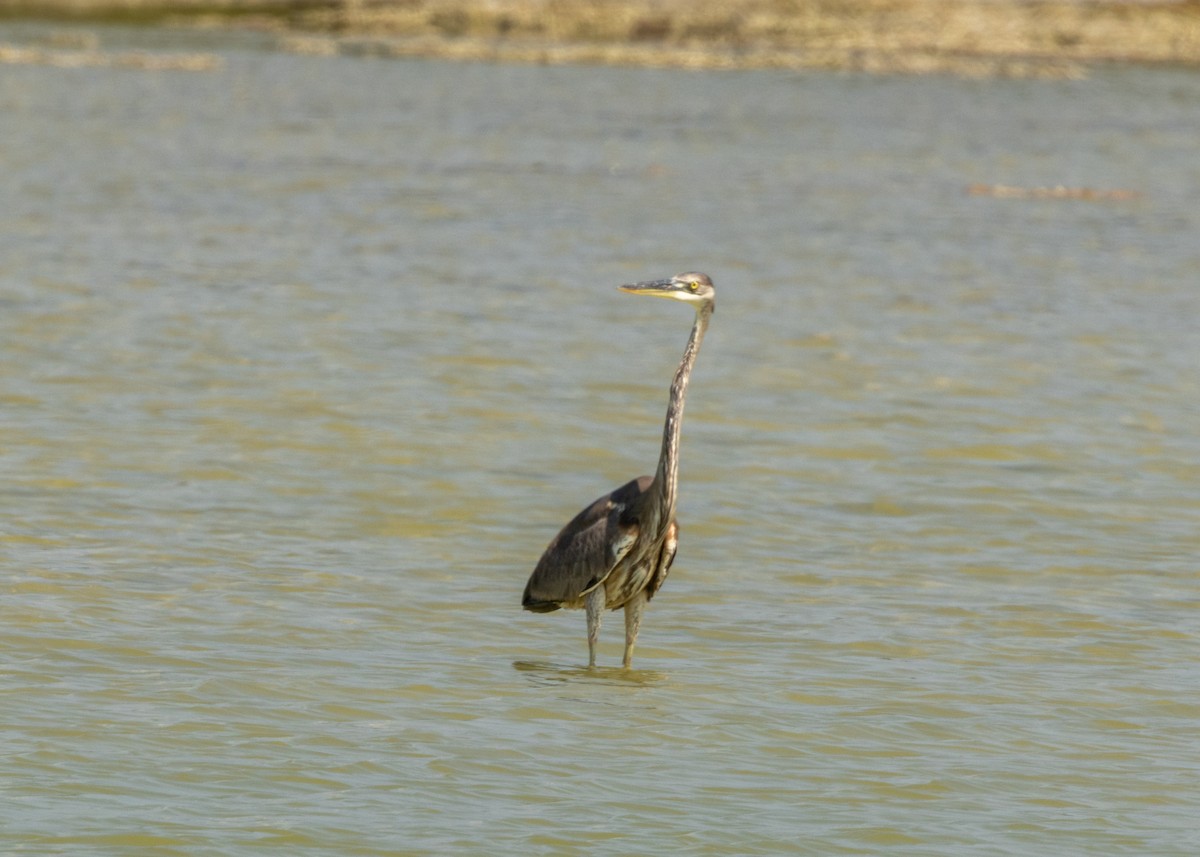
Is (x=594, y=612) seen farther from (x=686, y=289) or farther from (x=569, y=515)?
(x=569, y=515)

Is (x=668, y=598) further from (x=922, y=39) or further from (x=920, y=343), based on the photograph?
(x=922, y=39)

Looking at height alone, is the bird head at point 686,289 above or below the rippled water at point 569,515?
above

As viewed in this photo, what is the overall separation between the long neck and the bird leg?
1.53 ft

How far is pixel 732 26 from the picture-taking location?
3359 inches

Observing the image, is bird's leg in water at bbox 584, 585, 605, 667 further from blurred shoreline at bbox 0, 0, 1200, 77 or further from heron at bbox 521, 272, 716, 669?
blurred shoreline at bbox 0, 0, 1200, 77

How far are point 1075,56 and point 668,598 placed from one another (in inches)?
2926

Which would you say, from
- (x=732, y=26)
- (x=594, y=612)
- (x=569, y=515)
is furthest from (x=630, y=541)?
(x=732, y=26)

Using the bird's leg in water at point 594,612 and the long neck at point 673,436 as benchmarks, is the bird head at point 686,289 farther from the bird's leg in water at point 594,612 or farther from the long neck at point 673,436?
the bird's leg in water at point 594,612

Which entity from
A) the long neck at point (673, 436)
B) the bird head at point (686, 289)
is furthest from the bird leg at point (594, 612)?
the bird head at point (686, 289)

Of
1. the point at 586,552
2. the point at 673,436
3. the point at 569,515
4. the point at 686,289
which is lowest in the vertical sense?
the point at 569,515

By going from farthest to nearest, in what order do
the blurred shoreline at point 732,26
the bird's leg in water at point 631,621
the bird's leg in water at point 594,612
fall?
1. the blurred shoreline at point 732,26
2. the bird's leg in water at point 631,621
3. the bird's leg in water at point 594,612

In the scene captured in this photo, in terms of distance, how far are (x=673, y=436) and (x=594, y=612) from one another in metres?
0.87

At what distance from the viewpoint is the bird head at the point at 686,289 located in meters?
8.88

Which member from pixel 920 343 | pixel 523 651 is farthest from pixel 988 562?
pixel 920 343
